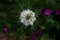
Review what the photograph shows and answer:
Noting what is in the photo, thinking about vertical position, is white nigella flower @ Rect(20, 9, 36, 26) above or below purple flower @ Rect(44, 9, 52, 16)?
below

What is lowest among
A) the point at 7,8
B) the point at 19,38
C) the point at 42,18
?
the point at 19,38

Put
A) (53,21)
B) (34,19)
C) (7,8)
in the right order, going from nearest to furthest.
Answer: (34,19)
(53,21)
(7,8)

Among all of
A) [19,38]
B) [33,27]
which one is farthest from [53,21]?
[19,38]

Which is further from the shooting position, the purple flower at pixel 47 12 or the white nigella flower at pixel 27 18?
the purple flower at pixel 47 12

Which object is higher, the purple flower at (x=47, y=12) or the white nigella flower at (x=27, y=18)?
the purple flower at (x=47, y=12)

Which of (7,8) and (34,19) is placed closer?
(34,19)

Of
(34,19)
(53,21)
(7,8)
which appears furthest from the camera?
(7,8)

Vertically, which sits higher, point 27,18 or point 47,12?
point 47,12

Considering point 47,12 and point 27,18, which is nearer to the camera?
point 27,18

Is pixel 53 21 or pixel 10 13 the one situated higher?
pixel 10 13

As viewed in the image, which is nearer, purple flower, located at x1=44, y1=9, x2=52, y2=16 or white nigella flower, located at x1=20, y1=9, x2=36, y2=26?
white nigella flower, located at x1=20, y1=9, x2=36, y2=26

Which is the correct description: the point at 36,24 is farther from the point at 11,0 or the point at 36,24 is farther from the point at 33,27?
the point at 11,0
